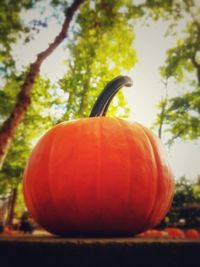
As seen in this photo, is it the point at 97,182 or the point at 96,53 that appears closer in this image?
the point at 97,182

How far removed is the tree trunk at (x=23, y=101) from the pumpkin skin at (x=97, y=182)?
278 inches

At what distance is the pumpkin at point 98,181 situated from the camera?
1.42 meters

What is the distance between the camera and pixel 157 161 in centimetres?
164

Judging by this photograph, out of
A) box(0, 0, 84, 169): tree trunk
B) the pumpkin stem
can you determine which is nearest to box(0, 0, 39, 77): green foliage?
box(0, 0, 84, 169): tree trunk

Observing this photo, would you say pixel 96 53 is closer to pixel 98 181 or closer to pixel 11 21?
pixel 11 21

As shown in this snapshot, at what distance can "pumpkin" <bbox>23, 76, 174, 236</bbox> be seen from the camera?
142 centimetres

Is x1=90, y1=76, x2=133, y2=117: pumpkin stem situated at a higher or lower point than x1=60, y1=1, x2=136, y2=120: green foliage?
lower

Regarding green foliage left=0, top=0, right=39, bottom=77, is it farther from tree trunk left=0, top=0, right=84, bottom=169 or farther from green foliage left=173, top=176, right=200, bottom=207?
green foliage left=173, top=176, right=200, bottom=207
